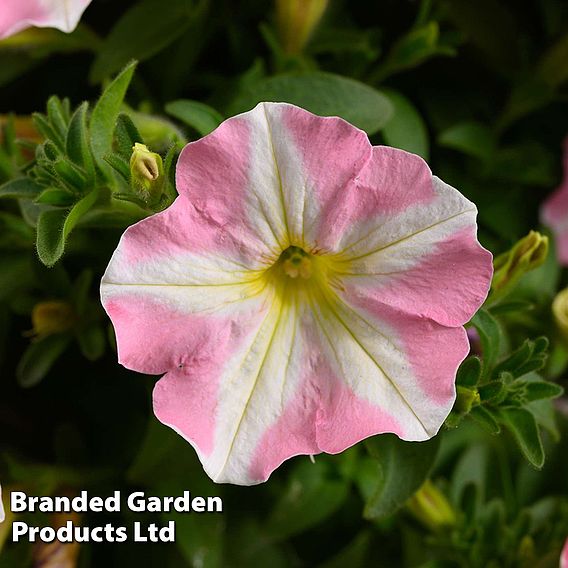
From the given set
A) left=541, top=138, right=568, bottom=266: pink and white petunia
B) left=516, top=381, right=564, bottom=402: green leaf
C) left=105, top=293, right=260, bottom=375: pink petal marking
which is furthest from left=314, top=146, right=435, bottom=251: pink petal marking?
left=541, top=138, right=568, bottom=266: pink and white petunia

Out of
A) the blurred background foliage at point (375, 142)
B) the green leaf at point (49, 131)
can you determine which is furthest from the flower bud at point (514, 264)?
the green leaf at point (49, 131)

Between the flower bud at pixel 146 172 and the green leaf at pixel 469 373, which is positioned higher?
the flower bud at pixel 146 172

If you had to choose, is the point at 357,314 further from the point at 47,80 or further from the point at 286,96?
the point at 47,80

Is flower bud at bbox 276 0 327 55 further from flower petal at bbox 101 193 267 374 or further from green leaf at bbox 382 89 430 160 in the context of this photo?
flower petal at bbox 101 193 267 374

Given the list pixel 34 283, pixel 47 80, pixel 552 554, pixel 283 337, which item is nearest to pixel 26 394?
pixel 34 283

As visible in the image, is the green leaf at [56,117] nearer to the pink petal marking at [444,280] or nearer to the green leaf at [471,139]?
the pink petal marking at [444,280]
